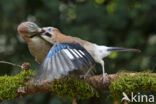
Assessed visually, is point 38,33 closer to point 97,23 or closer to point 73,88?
point 73,88

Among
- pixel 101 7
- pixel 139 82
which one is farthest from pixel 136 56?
pixel 139 82

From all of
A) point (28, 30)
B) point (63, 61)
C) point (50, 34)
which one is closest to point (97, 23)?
point (50, 34)

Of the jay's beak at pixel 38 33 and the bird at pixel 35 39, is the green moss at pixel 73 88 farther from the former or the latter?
the jay's beak at pixel 38 33

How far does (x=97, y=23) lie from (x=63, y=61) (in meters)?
2.83

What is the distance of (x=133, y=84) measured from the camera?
2.48 m

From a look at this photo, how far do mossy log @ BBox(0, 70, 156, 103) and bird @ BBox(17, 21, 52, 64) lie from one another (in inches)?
4.1

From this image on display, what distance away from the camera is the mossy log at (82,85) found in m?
2.47

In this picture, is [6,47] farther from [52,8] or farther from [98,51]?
[98,51]

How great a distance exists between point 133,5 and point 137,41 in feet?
0.97

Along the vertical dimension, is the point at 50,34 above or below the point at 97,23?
below

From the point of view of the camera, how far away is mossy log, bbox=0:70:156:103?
2.47 m

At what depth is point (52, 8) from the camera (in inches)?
206

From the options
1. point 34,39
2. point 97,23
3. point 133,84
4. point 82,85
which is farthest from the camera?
point 97,23

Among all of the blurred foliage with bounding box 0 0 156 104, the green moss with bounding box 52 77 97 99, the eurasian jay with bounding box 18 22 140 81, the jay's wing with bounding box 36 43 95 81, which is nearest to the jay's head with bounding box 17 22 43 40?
the eurasian jay with bounding box 18 22 140 81
